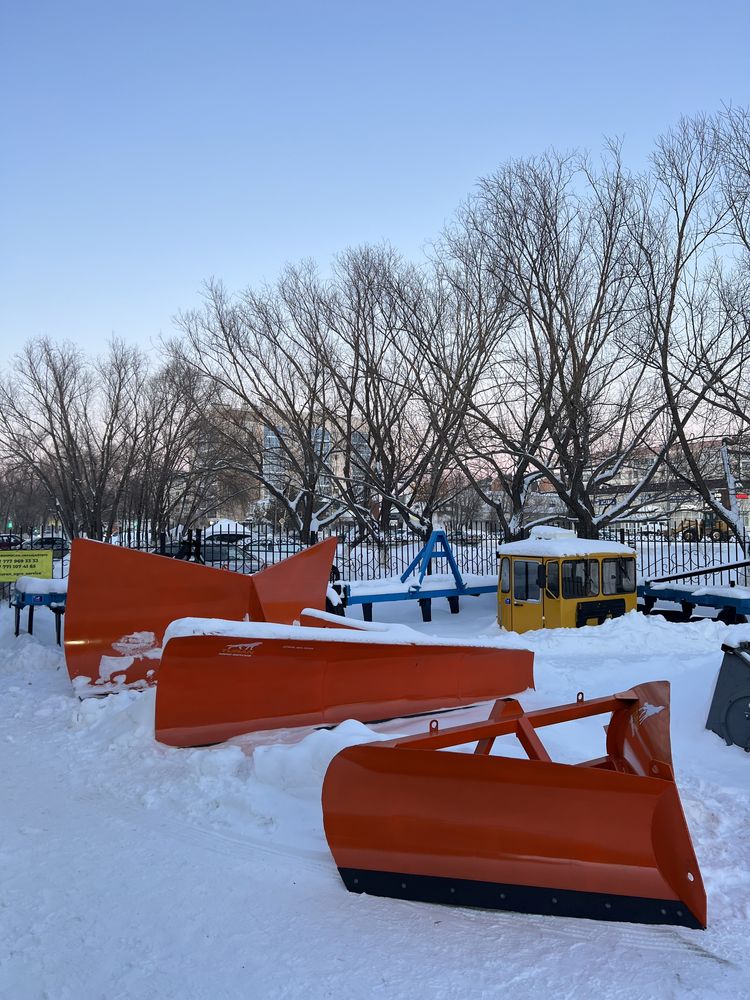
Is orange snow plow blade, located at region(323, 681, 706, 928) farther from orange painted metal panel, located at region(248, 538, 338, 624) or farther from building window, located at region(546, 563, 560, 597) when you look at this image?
building window, located at region(546, 563, 560, 597)

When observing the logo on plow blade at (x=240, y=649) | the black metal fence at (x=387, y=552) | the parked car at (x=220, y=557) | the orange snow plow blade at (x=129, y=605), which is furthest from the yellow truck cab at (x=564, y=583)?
the parked car at (x=220, y=557)

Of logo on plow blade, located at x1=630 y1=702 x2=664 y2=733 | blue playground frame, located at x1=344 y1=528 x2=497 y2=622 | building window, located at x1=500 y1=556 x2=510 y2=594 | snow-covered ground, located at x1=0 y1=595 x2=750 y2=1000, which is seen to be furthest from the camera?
blue playground frame, located at x1=344 y1=528 x2=497 y2=622

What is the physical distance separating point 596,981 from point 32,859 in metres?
3.04

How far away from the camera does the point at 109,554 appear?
8.01 m

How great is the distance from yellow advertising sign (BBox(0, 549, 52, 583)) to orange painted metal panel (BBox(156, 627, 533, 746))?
8050 mm

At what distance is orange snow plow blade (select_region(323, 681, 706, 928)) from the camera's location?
3.33 meters

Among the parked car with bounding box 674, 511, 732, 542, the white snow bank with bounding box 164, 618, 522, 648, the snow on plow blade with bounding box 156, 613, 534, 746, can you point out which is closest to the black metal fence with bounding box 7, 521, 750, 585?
the parked car with bounding box 674, 511, 732, 542

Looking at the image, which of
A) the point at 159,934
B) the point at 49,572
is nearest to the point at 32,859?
the point at 159,934

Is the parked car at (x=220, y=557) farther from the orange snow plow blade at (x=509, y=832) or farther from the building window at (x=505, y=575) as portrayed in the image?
the orange snow plow blade at (x=509, y=832)

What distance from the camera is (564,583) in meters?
10.9

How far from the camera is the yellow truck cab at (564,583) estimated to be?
10922mm

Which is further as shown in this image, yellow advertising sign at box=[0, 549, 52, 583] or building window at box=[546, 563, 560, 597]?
yellow advertising sign at box=[0, 549, 52, 583]

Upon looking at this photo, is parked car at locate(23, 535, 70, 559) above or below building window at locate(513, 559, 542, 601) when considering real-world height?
above

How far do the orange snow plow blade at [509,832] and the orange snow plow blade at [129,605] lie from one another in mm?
4755
